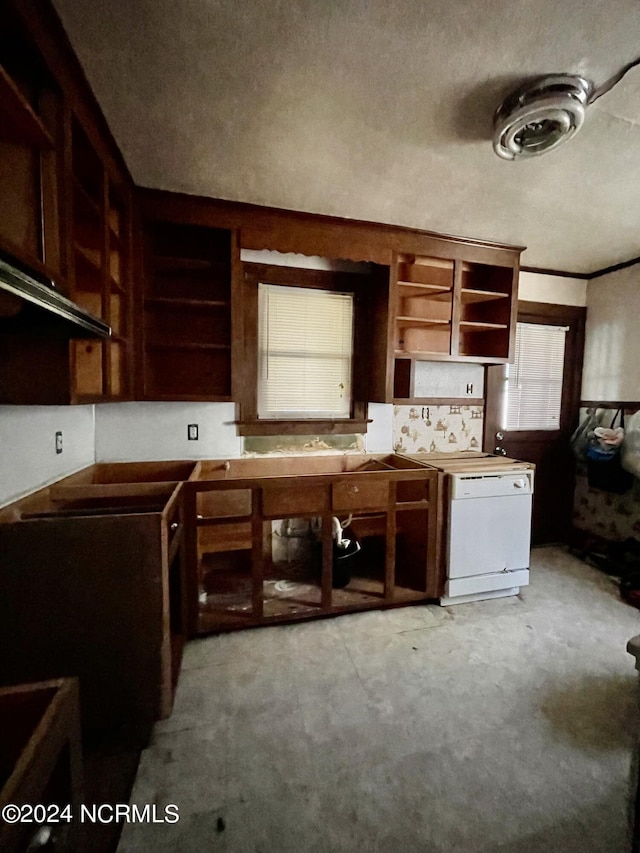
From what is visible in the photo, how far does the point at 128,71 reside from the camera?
1332mm

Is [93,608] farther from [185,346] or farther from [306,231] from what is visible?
[306,231]

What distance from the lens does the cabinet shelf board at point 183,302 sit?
2.26 meters

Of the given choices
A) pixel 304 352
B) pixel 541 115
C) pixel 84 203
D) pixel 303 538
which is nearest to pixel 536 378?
pixel 304 352

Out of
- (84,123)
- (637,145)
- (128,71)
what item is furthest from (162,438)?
(637,145)

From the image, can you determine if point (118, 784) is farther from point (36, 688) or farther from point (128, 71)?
point (128, 71)

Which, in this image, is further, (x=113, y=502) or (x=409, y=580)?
(x=409, y=580)

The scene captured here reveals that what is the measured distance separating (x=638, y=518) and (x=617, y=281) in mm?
2046

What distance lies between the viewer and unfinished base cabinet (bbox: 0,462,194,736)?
4.43 feet

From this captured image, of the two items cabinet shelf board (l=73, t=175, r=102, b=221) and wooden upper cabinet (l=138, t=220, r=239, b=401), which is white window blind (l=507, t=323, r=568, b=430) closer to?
wooden upper cabinet (l=138, t=220, r=239, b=401)

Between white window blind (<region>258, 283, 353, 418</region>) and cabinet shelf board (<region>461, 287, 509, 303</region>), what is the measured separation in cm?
87

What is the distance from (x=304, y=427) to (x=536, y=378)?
229 cm

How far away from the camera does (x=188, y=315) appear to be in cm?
251

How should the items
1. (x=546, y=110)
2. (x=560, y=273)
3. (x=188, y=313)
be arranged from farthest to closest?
(x=560, y=273) < (x=188, y=313) < (x=546, y=110)

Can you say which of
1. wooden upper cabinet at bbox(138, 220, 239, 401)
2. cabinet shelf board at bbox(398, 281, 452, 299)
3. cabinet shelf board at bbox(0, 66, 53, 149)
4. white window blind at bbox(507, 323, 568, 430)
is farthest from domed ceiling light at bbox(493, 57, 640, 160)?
white window blind at bbox(507, 323, 568, 430)
